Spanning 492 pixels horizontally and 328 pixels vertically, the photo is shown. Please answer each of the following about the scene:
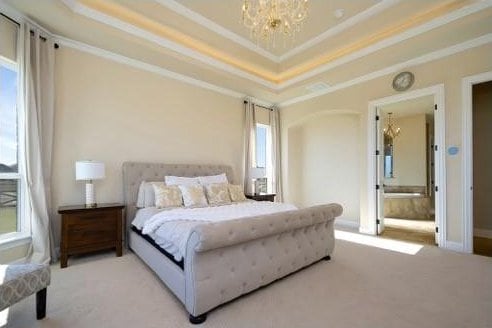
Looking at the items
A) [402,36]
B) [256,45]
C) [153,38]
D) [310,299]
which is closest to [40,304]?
[310,299]

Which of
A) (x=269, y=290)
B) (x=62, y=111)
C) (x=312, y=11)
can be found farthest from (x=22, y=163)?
(x=312, y=11)

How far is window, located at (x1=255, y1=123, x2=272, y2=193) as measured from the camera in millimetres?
5965

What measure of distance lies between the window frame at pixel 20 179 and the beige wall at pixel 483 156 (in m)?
7.26

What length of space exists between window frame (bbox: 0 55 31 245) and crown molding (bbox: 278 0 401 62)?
13.4ft

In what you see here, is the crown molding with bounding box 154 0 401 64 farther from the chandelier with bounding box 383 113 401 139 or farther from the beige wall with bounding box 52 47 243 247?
the chandelier with bounding box 383 113 401 139

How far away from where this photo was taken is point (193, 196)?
3533 millimetres

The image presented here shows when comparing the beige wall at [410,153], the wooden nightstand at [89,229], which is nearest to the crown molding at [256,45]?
the wooden nightstand at [89,229]

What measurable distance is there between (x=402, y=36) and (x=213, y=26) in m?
2.77

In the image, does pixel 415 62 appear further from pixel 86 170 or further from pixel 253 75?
pixel 86 170

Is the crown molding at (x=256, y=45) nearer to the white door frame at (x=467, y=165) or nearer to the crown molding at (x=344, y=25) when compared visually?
the crown molding at (x=344, y=25)

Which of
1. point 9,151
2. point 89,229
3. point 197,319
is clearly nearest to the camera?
point 197,319

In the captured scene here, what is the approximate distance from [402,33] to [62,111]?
4.92 meters

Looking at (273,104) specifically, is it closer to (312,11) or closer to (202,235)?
(312,11)

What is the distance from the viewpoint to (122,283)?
2.46 metres
